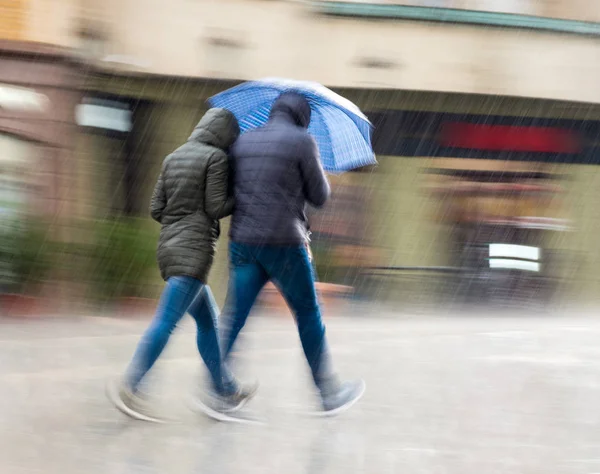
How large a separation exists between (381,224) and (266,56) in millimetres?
2881

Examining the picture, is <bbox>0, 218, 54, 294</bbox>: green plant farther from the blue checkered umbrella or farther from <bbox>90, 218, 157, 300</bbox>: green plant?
the blue checkered umbrella

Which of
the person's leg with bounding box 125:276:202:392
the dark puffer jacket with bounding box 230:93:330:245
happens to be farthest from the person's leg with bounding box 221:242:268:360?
the person's leg with bounding box 125:276:202:392

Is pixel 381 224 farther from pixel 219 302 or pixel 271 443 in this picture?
pixel 271 443

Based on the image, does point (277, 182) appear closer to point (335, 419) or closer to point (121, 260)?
point (335, 419)

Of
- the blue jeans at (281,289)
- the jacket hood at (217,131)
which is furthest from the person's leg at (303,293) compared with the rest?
the jacket hood at (217,131)

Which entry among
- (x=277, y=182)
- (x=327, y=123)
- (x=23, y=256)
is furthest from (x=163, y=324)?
(x=23, y=256)

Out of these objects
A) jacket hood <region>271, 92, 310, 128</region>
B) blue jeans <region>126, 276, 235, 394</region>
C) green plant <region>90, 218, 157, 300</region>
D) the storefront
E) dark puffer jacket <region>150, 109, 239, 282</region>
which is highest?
jacket hood <region>271, 92, 310, 128</region>

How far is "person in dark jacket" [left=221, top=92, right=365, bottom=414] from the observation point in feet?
17.8

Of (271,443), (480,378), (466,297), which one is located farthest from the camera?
(466,297)

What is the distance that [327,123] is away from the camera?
6051 mm

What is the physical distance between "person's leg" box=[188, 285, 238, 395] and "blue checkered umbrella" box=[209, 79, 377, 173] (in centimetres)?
114

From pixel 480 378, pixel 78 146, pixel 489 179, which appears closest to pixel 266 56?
pixel 78 146

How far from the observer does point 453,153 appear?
14.2 metres

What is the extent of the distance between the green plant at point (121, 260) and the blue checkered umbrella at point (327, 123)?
231 inches
